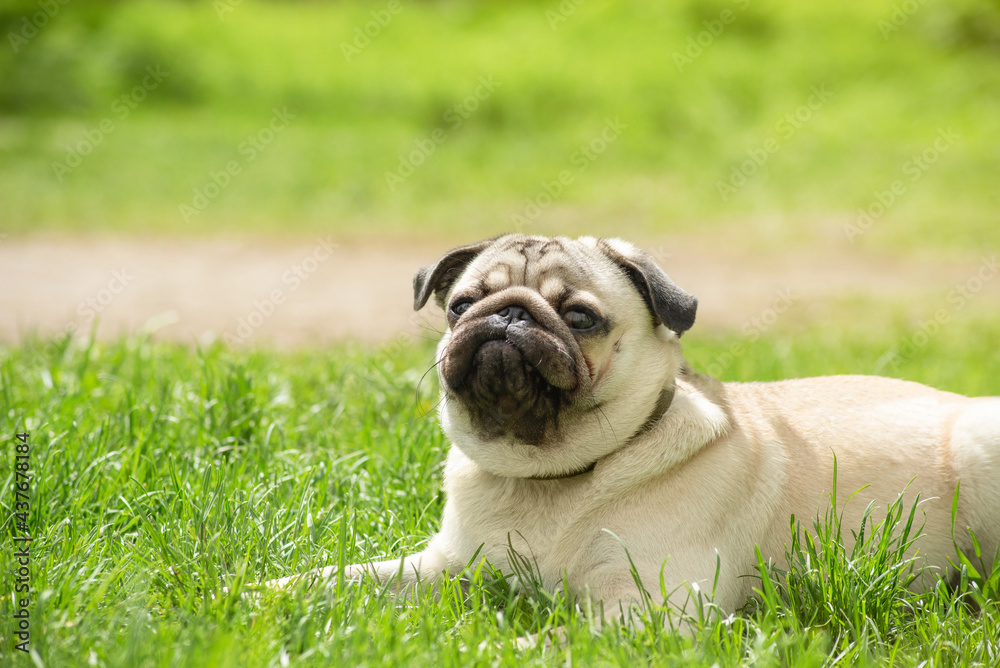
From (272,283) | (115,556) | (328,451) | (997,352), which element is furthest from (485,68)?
(115,556)

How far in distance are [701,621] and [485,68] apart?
48.3 feet

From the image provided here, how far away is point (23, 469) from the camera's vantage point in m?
3.57

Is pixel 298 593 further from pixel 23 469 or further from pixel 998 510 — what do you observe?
pixel 998 510

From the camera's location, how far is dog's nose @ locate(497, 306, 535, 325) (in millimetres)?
3185
